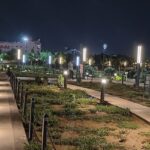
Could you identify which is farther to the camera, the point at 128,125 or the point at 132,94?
the point at 132,94

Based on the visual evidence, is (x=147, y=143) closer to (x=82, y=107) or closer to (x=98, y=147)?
(x=98, y=147)

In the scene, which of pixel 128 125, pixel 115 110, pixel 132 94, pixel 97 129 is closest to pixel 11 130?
pixel 97 129

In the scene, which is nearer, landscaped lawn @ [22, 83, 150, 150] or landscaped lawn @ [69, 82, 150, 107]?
landscaped lawn @ [22, 83, 150, 150]

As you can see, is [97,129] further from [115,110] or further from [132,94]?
[132,94]

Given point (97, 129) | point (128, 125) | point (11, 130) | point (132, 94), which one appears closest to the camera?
point (11, 130)

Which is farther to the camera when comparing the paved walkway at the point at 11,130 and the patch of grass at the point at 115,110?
the patch of grass at the point at 115,110

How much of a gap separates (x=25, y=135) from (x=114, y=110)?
825 cm

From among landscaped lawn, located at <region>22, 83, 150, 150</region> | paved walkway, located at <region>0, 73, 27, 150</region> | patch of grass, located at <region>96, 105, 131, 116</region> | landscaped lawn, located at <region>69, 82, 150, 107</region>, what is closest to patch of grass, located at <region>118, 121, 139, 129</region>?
landscaped lawn, located at <region>22, 83, 150, 150</region>

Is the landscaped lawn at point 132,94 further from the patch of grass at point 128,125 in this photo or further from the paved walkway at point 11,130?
the paved walkway at point 11,130

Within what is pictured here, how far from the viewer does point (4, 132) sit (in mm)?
13281

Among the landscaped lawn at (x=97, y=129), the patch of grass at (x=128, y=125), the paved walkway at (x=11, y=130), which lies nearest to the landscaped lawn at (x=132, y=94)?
the landscaped lawn at (x=97, y=129)

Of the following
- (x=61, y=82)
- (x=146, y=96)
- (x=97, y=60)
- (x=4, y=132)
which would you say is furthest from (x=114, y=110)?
(x=97, y=60)

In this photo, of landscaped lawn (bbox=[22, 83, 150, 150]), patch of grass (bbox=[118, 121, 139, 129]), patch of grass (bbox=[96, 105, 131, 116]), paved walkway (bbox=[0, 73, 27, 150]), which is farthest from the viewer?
patch of grass (bbox=[96, 105, 131, 116])

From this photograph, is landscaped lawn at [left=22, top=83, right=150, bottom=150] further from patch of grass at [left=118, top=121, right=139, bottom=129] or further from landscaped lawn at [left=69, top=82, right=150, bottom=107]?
landscaped lawn at [left=69, top=82, right=150, bottom=107]
